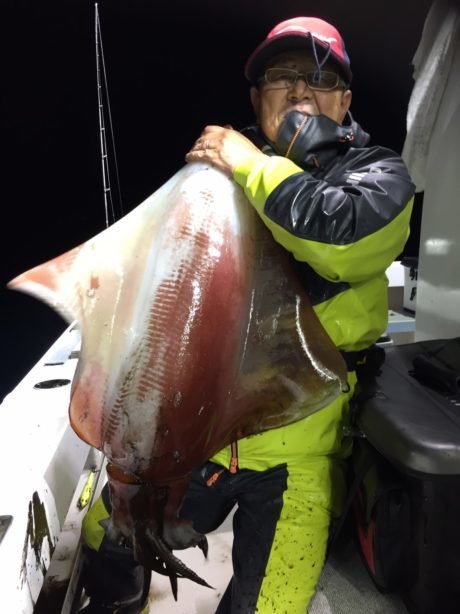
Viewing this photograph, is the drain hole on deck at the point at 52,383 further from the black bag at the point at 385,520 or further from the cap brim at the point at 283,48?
the cap brim at the point at 283,48

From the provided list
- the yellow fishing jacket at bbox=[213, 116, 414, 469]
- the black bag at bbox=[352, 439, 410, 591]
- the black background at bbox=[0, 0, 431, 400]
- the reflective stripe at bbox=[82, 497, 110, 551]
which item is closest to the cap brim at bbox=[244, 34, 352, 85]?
the yellow fishing jacket at bbox=[213, 116, 414, 469]

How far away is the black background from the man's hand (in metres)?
2.68

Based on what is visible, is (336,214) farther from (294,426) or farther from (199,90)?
(199,90)

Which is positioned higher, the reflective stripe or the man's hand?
the man's hand

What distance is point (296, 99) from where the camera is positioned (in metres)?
1.37

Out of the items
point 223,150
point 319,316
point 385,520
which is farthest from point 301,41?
point 385,520

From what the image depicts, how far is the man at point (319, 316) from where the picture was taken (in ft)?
4.16

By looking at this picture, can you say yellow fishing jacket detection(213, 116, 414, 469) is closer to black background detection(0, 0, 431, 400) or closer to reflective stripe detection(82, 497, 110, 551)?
reflective stripe detection(82, 497, 110, 551)

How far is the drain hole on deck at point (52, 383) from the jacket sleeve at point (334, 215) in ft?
4.76

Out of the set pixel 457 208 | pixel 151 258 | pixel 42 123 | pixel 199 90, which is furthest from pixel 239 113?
pixel 151 258

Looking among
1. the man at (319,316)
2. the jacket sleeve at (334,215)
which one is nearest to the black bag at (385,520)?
the man at (319,316)

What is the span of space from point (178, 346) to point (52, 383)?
1352 millimetres

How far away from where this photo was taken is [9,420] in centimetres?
182

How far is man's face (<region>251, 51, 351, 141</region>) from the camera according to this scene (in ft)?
4.48
